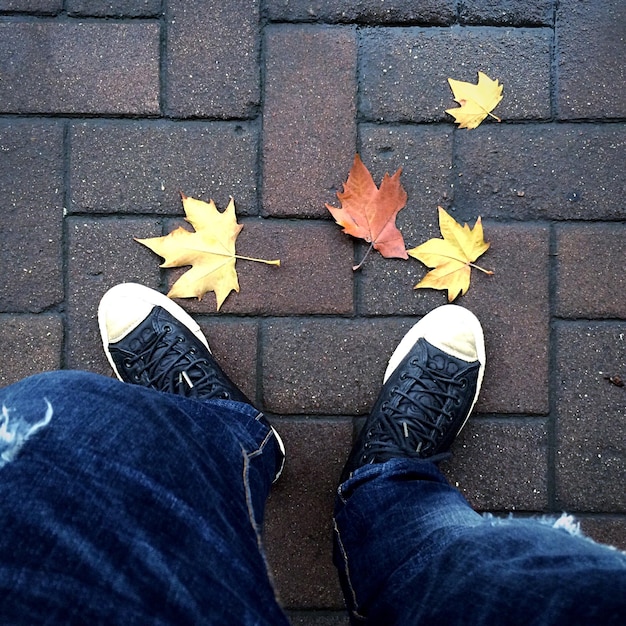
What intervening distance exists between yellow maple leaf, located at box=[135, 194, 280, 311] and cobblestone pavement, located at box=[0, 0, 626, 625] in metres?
0.03

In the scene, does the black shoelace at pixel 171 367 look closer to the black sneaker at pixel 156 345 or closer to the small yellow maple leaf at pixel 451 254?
the black sneaker at pixel 156 345

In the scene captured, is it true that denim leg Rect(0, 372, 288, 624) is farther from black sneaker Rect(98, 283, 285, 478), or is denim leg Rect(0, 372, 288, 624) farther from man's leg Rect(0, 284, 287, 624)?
black sneaker Rect(98, 283, 285, 478)

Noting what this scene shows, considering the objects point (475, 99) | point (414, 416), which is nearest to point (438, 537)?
point (414, 416)

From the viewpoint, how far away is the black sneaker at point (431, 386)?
1430mm

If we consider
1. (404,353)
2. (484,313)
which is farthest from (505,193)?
(404,353)

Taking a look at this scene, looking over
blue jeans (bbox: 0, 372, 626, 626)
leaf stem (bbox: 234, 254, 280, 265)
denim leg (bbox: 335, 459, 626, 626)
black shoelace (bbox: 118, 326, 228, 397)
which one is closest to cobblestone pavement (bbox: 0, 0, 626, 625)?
leaf stem (bbox: 234, 254, 280, 265)

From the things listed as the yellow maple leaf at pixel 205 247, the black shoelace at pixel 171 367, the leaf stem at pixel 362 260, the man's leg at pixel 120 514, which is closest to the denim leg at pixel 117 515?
the man's leg at pixel 120 514

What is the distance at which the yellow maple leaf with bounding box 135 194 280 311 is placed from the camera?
1455 mm

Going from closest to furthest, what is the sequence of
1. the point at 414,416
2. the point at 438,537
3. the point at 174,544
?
1. the point at 174,544
2. the point at 438,537
3. the point at 414,416

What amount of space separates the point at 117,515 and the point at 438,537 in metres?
0.57

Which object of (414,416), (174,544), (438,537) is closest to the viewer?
(174,544)

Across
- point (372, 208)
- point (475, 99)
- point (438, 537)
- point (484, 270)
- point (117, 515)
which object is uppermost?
point (475, 99)

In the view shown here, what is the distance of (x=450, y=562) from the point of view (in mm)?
961

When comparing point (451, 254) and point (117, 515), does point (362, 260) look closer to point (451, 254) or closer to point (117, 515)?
point (451, 254)
